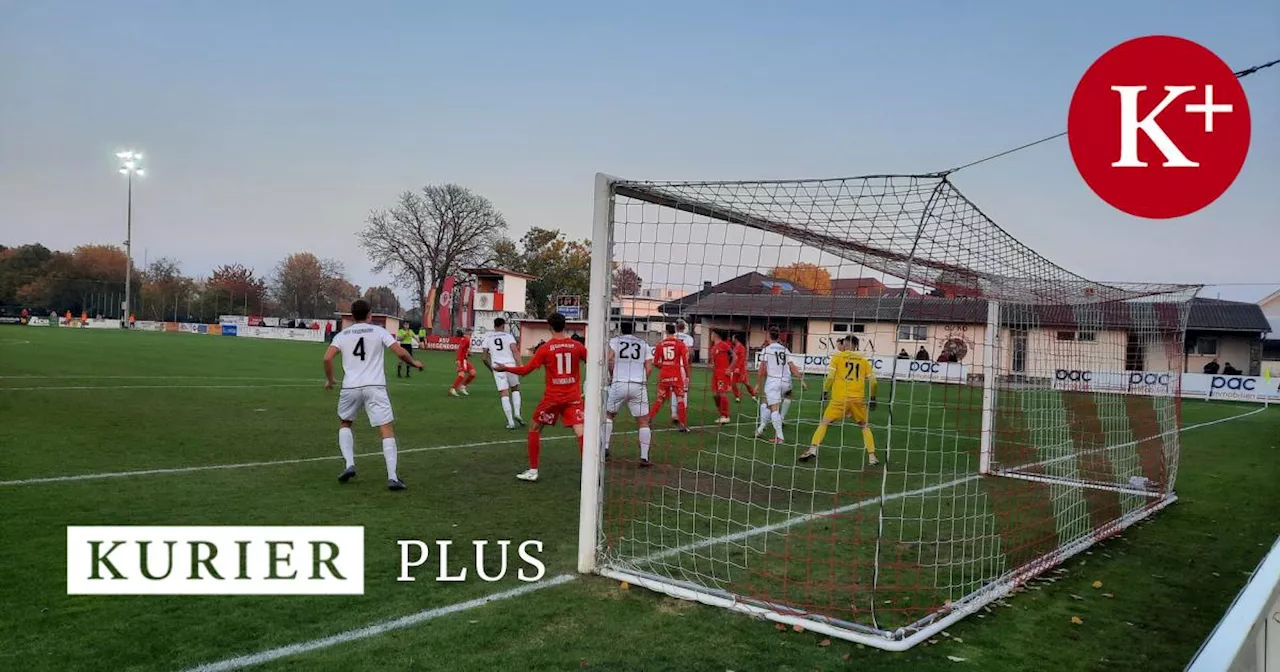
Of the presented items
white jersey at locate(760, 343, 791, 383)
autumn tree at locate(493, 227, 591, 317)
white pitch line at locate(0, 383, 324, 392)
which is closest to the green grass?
white jersey at locate(760, 343, 791, 383)

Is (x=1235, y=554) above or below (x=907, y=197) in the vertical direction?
below

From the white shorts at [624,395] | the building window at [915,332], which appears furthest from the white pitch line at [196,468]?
the building window at [915,332]

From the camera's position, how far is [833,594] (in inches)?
218

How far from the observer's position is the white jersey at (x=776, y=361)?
12.9 metres

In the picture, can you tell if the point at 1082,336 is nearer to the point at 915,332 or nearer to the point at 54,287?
the point at 915,332

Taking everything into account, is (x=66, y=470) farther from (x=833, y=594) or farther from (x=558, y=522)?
(x=833, y=594)

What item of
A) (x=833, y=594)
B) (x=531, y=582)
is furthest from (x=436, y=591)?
(x=833, y=594)

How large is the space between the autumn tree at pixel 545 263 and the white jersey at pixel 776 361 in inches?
2041

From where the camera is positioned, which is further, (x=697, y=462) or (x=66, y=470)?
(x=697, y=462)

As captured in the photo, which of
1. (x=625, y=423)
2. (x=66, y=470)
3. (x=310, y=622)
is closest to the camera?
(x=310, y=622)

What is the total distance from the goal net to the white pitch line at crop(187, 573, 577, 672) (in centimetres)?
76

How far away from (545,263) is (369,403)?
5957 centimetres

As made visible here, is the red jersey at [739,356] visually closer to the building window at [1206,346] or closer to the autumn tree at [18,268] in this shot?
the building window at [1206,346]

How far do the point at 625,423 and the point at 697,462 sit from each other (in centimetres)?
514
